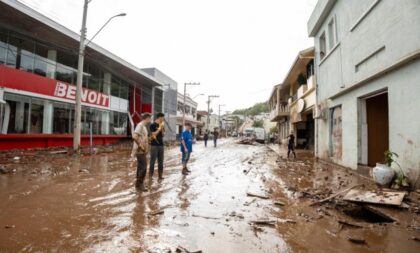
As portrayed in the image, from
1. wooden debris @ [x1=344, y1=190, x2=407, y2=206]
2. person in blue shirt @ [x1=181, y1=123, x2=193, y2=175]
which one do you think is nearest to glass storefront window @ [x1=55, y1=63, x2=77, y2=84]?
person in blue shirt @ [x1=181, y1=123, x2=193, y2=175]

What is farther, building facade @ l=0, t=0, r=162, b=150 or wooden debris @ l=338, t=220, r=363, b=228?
building facade @ l=0, t=0, r=162, b=150

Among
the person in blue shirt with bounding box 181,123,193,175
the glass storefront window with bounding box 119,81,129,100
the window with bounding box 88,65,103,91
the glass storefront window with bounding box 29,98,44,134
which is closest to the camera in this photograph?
the person in blue shirt with bounding box 181,123,193,175

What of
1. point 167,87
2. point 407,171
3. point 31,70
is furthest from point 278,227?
point 167,87

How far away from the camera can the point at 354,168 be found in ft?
31.3

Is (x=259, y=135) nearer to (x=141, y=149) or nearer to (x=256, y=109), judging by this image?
(x=141, y=149)

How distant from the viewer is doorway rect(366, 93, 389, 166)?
9.29 metres

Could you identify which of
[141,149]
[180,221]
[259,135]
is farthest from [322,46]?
[259,135]

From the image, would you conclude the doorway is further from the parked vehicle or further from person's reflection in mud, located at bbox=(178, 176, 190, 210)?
the parked vehicle

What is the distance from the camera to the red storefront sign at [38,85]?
14734 millimetres

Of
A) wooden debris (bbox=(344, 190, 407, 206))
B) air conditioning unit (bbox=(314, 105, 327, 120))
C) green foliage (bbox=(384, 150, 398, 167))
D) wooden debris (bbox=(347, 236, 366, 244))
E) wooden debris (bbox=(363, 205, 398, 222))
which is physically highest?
air conditioning unit (bbox=(314, 105, 327, 120))

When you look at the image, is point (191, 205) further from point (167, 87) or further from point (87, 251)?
point (167, 87)

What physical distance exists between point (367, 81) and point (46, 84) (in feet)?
60.1

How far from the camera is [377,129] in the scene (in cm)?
938

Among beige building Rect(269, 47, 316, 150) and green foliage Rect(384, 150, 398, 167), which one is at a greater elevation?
beige building Rect(269, 47, 316, 150)
